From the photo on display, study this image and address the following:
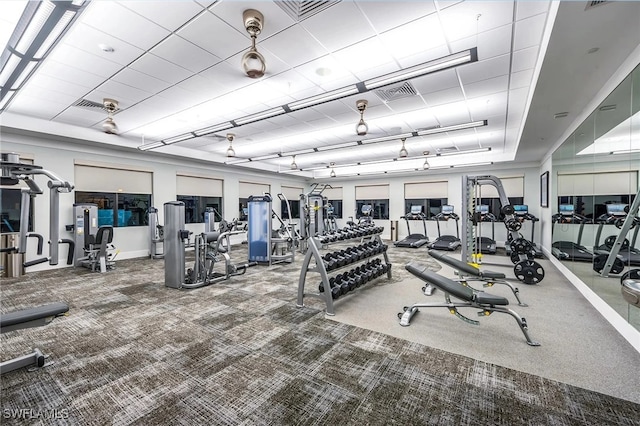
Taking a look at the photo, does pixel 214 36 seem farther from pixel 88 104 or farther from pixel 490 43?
pixel 88 104

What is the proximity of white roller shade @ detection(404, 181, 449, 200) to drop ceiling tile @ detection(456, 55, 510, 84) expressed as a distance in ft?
24.0

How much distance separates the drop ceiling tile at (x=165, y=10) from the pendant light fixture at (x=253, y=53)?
402mm

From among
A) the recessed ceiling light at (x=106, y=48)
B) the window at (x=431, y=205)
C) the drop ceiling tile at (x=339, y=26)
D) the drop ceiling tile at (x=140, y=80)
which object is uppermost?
the drop ceiling tile at (x=339, y=26)

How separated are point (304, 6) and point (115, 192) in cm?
708

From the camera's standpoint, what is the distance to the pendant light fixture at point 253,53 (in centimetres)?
244

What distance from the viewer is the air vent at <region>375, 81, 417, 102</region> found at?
157 inches

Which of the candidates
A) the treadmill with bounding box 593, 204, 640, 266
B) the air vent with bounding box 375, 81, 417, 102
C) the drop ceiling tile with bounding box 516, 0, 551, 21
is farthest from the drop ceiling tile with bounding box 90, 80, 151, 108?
the treadmill with bounding box 593, 204, 640, 266

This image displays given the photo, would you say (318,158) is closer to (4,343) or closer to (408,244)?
(408,244)

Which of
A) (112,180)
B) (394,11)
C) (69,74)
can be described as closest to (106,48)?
(69,74)

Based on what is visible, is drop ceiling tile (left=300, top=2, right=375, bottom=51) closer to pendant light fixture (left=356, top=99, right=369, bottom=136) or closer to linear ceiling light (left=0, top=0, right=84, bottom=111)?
pendant light fixture (left=356, top=99, right=369, bottom=136)

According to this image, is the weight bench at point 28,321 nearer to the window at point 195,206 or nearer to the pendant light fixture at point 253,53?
the pendant light fixture at point 253,53

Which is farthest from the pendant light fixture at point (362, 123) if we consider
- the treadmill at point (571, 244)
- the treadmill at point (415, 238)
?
the treadmill at point (415, 238)

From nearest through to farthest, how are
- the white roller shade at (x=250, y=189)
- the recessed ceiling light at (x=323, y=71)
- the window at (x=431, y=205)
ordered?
the recessed ceiling light at (x=323, y=71) < the white roller shade at (x=250, y=189) < the window at (x=431, y=205)

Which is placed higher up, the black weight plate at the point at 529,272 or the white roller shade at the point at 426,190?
the white roller shade at the point at 426,190
